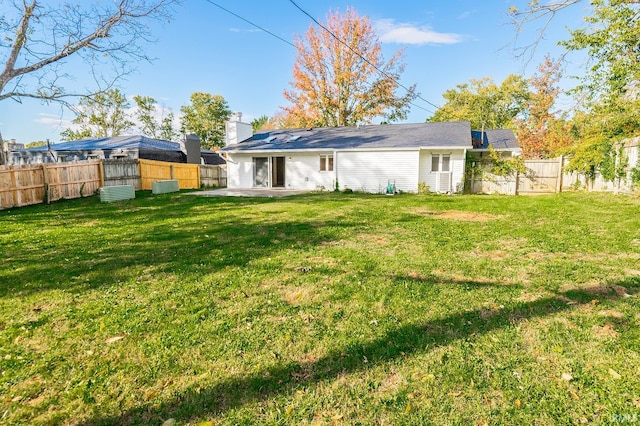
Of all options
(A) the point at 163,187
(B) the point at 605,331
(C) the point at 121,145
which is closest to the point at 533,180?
(B) the point at 605,331

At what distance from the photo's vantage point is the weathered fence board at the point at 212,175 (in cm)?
2259

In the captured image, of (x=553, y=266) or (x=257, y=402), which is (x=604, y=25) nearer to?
(x=553, y=266)

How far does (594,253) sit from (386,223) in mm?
3852

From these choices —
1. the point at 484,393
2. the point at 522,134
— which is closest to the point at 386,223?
the point at 484,393

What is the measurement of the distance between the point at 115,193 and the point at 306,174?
8.98 m

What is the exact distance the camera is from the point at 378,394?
2170mm

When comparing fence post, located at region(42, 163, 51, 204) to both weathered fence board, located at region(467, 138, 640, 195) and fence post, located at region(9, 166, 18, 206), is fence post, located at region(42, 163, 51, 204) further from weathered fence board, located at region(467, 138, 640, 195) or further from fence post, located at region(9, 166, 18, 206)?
weathered fence board, located at region(467, 138, 640, 195)

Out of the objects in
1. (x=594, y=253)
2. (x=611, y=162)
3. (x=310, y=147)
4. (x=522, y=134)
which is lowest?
(x=594, y=253)

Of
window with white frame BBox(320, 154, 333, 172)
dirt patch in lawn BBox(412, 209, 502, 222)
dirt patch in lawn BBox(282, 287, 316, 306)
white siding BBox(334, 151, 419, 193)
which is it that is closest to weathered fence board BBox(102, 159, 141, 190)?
window with white frame BBox(320, 154, 333, 172)

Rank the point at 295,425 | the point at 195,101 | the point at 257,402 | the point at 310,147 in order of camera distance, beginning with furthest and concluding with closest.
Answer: the point at 195,101 < the point at 310,147 < the point at 257,402 < the point at 295,425

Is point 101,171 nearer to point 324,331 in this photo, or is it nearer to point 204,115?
point 324,331

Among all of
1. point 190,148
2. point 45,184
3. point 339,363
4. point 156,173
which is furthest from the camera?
point 190,148

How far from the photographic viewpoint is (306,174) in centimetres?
1828

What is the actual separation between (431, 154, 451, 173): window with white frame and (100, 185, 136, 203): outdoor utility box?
13873mm
